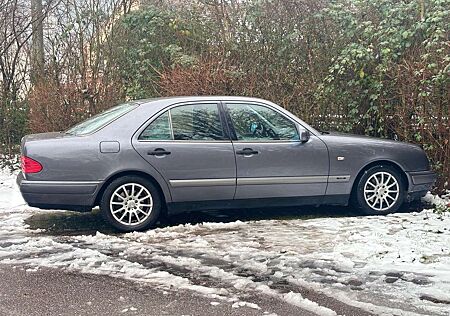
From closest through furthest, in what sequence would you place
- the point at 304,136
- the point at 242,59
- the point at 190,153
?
1. the point at 190,153
2. the point at 304,136
3. the point at 242,59

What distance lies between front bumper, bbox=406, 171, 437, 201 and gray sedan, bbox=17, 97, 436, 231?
14mm

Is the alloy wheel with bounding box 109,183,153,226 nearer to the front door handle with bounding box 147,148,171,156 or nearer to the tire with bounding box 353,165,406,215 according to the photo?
the front door handle with bounding box 147,148,171,156

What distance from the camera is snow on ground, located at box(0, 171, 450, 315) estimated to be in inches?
171

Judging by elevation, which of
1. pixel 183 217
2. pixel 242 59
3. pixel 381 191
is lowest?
pixel 183 217

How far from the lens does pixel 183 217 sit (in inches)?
278

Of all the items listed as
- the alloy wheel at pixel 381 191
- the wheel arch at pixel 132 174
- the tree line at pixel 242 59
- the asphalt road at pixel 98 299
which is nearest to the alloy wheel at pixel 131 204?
the wheel arch at pixel 132 174

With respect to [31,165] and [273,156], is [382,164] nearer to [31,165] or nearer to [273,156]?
[273,156]

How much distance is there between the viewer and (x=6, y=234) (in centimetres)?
620

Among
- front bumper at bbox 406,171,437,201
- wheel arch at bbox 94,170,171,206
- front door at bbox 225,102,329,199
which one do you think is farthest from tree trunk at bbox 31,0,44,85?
front bumper at bbox 406,171,437,201

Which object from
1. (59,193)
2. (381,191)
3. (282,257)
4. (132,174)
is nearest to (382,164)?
(381,191)

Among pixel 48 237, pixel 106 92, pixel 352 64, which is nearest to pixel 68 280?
pixel 48 237

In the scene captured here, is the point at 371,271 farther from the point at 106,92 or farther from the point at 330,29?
the point at 106,92

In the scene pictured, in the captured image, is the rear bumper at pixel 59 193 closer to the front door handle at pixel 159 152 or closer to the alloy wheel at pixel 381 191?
the front door handle at pixel 159 152

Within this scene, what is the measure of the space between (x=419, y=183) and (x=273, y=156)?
2.00 m
